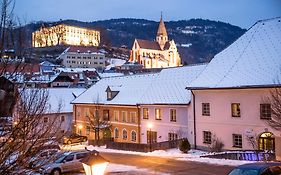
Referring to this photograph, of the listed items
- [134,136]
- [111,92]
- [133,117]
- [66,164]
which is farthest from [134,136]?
[66,164]

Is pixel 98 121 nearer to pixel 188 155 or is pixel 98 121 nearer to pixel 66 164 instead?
pixel 188 155

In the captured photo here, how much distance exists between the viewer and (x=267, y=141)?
31016 mm

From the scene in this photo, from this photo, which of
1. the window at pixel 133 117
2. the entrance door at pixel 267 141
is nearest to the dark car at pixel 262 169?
the entrance door at pixel 267 141

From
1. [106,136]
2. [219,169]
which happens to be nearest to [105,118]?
[106,136]

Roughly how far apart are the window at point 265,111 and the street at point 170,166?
23.0 ft

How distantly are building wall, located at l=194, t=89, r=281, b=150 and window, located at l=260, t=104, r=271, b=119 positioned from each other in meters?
0.27

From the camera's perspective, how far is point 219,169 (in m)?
25.5

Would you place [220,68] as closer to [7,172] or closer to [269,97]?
[269,97]

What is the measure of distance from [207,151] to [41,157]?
1122 inches

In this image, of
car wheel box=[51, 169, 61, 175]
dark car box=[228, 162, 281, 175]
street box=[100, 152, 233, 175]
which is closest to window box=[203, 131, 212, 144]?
street box=[100, 152, 233, 175]

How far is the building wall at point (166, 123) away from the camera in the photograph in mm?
39500

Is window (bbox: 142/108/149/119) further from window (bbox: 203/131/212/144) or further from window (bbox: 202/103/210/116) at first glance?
window (bbox: 203/131/212/144)

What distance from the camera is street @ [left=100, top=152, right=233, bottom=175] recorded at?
2507cm

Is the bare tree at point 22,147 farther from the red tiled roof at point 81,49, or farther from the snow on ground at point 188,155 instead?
the red tiled roof at point 81,49
